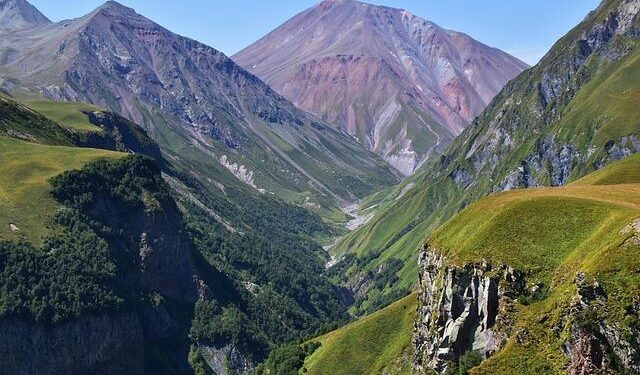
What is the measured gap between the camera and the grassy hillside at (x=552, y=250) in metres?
91.5

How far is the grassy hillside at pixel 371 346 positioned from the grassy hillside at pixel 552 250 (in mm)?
35596

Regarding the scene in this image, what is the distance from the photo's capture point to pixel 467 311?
108m

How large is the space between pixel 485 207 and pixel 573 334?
1784 inches

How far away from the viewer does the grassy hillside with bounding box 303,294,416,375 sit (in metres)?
159

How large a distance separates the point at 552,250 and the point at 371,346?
75.0 meters

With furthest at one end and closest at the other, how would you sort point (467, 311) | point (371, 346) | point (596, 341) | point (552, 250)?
point (371, 346)
point (552, 250)
point (467, 311)
point (596, 341)

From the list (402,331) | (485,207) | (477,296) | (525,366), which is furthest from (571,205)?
(402,331)

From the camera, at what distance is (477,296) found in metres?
107

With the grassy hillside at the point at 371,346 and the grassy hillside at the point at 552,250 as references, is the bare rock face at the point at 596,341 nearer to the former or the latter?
the grassy hillside at the point at 552,250

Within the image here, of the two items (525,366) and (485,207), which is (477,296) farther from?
(485,207)

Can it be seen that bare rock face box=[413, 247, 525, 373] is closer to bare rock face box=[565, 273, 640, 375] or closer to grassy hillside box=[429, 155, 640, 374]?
grassy hillside box=[429, 155, 640, 374]

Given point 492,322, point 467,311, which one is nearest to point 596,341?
point 492,322

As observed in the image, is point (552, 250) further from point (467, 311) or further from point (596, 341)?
point (596, 341)

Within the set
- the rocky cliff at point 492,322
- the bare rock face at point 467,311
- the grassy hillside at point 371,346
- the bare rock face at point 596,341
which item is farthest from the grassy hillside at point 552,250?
the grassy hillside at point 371,346
